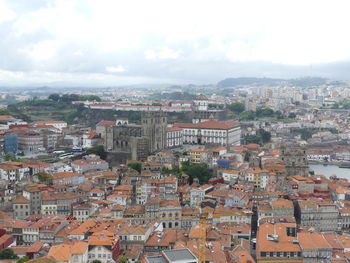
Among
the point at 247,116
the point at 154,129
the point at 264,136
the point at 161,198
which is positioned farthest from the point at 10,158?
the point at 247,116

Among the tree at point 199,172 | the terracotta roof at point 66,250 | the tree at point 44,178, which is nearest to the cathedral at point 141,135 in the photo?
the tree at point 199,172

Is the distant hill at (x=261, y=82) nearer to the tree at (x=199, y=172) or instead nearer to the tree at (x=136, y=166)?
the tree at (x=199, y=172)

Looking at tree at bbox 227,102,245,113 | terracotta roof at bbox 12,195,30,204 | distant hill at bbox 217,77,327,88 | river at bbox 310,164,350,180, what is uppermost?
distant hill at bbox 217,77,327,88

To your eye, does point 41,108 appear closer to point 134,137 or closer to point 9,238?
point 134,137

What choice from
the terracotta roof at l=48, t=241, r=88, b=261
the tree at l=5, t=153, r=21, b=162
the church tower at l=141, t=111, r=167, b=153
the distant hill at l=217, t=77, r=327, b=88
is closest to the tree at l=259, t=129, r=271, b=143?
the church tower at l=141, t=111, r=167, b=153

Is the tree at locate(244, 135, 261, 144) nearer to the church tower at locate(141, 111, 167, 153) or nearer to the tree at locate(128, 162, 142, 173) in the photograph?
the church tower at locate(141, 111, 167, 153)

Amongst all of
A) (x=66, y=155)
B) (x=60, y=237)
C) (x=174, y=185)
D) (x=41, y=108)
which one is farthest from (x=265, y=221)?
(x=41, y=108)

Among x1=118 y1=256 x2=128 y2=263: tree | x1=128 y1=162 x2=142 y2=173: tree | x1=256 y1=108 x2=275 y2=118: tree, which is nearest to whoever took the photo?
x1=118 y1=256 x2=128 y2=263: tree

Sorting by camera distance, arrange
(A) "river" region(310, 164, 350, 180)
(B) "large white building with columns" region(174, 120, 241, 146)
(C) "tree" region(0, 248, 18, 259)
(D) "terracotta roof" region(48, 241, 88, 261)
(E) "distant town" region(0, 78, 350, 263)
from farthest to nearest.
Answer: (A) "river" region(310, 164, 350, 180), (B) "large white building with columns" region(174, 120, 241, 146), (E) "distant town" region(0, 78, 350, 263), (C) "tree" region(0, 248, 18, 259), (D) "terracotta roof" region(48, 241, 88, 261)
